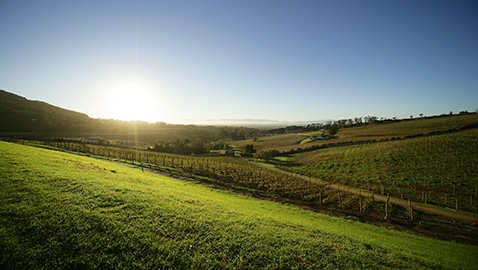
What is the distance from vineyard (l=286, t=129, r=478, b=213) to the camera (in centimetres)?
2630

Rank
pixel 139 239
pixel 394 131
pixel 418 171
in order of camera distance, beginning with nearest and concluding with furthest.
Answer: pixel 139 239 → pixel 418 171 → pixel 394 131

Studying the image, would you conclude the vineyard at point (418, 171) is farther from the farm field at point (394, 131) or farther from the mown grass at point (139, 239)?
the farm field at point (394, 131)

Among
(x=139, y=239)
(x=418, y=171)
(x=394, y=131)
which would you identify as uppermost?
(x=394, y=131)

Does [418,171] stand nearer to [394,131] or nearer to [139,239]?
[139,239]

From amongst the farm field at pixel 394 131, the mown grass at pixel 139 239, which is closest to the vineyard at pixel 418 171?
the mown grass at pixel 139 239

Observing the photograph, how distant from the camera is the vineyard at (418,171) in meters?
26.3

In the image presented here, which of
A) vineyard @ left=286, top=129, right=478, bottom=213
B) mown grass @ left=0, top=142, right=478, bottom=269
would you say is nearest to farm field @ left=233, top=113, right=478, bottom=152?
vineyard @ left=286, top=129, right=478, bottom=213

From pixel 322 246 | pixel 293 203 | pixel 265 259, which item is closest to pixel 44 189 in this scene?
pixel 265 259

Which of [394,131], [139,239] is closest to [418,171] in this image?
[139,239]

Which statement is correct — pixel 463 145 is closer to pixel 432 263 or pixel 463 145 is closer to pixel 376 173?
pixel 376 173

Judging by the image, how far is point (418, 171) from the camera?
116 ft

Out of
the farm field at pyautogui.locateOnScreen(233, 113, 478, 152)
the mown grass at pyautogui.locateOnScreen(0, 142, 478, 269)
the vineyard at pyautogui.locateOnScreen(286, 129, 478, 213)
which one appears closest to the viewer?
the mown grass at pyautogui.locateOnScreen(0, 142, 478, 269)

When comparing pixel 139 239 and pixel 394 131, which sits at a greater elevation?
pixel 394 131

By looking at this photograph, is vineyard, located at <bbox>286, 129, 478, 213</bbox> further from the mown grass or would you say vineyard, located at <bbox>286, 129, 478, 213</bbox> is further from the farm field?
the farm field
